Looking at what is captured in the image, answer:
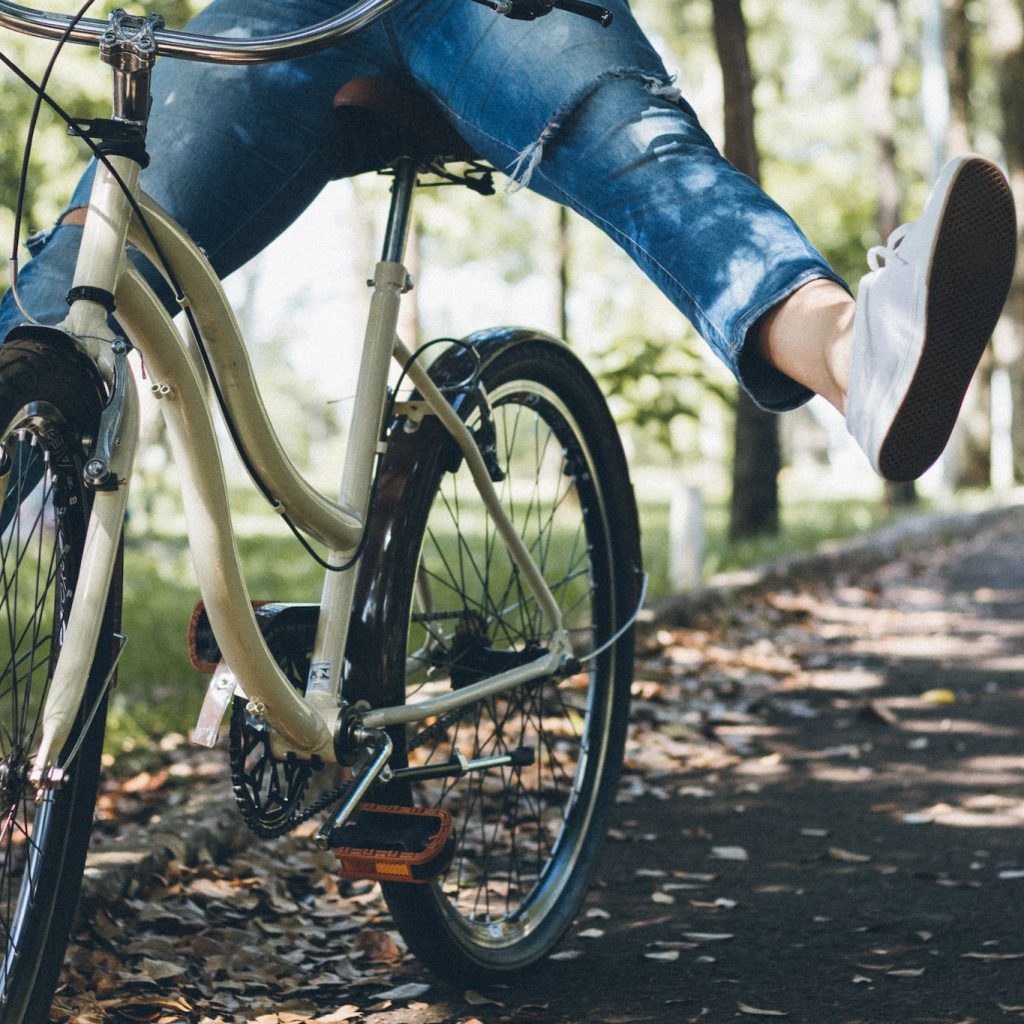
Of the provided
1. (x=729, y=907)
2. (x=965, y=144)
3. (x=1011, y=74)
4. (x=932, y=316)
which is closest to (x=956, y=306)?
(x=932, y=316)

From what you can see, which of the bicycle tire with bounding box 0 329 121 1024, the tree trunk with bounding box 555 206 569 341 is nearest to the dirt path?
the bicycle tire with bounding box 0 329 121 1024

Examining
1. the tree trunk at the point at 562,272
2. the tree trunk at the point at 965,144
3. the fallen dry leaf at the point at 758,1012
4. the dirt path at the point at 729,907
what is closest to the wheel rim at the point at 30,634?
the dirt path at the point at 729,907

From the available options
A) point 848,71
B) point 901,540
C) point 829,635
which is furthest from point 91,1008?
point 848,71

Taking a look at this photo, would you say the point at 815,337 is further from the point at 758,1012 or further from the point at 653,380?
the point at 653,380

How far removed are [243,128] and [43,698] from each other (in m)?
1.05

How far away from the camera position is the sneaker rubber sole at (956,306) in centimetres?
180

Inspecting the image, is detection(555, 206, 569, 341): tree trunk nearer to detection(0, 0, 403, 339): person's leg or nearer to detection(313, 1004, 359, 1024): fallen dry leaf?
detection(0, 0, 403, 339): person's leg

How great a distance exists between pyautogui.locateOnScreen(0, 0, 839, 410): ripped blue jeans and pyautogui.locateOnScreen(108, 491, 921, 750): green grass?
2426 mm

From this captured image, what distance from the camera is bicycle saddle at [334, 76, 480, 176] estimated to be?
236 centimetres

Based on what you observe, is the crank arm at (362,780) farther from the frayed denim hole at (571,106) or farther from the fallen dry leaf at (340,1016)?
the frayed denim hole at (571,106)

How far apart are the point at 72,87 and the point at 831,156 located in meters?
19.2

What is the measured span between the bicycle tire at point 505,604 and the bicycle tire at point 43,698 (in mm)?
587

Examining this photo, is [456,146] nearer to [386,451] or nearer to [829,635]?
[386,451]

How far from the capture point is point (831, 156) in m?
26.6
